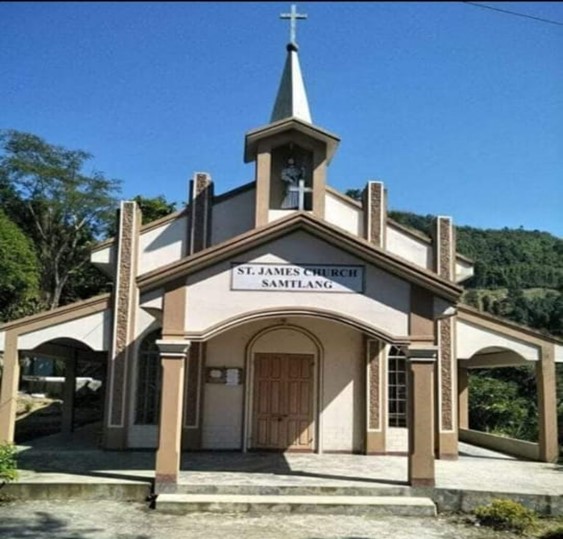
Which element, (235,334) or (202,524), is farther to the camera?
(235,334)

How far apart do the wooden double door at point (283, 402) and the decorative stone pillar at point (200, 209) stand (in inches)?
116

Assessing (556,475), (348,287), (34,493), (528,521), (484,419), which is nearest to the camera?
(528,521)

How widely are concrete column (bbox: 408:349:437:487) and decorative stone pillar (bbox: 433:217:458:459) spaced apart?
302 centimetres

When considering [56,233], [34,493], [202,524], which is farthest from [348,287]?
[56,233]

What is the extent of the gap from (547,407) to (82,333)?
10.00 metres

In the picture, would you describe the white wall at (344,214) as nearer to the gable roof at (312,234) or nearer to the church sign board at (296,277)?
the gable roof at (312,234)

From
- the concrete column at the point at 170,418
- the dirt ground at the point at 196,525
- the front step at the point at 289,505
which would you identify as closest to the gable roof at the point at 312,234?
the concrete column at the point at 170,418

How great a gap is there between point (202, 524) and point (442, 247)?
8418 millimetres

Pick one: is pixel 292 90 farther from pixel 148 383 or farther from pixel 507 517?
pixel 507 517

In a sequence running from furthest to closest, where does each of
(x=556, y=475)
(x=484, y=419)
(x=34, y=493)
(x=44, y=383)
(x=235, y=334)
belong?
(x=44, y=383)
(x=484, y=419)
(x=235, y=334)
(x=556, y=475)
(x=34, y=493)

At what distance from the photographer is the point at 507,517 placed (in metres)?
9.32

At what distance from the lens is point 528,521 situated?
9234mm

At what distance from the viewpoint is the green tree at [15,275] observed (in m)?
28.6

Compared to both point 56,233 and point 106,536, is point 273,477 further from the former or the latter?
point 56,233
